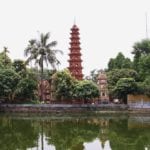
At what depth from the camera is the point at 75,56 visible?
55531 mm

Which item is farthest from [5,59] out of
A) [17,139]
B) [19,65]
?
[17,139]

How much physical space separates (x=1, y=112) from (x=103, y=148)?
27.8m

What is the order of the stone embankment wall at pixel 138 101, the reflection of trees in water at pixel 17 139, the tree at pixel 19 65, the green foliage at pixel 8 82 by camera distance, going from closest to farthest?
the reflection of trees in water at pixel 17 139, the green foliage at pixel 8 82, the stone embankment wall at pixel 138 101, the tree at pixel 19 65

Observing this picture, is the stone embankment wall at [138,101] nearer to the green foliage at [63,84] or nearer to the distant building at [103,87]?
the green foliage at [63,84]

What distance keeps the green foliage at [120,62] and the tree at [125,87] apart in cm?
988

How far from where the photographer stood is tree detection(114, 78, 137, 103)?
4694 cm

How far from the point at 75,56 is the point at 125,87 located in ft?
35.5

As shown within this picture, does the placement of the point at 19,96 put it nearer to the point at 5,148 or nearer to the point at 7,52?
the point at 7,52

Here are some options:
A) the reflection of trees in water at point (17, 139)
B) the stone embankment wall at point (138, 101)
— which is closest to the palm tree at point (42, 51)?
the stone embankment wall at point (138, 101)

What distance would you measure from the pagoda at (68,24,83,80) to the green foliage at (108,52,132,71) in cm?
662

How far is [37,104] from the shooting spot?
43.9 meters

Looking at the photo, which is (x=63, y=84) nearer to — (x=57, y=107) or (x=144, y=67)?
(x=57, y=107)

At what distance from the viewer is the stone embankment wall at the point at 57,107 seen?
43031 mm

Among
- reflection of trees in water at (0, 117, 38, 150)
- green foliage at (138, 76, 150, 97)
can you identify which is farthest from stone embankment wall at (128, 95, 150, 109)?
reflection of trees in water at (0, 117, 38, 150)
